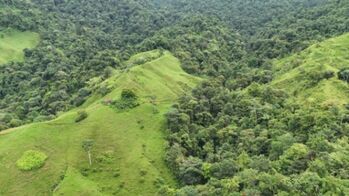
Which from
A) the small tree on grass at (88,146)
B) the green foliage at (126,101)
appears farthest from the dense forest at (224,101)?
the small tree on grass at (88,146)

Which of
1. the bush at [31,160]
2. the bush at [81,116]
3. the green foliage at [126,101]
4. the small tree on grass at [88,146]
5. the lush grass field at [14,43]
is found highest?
the green foliage at [126,101]

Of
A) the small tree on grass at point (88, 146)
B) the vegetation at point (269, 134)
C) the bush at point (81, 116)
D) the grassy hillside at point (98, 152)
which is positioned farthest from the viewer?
the bush at point (81, 116)

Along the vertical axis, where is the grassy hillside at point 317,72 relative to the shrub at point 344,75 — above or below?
below

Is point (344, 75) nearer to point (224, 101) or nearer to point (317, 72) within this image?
point (317, 72)

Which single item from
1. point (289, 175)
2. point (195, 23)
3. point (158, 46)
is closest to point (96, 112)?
point (289, 175)

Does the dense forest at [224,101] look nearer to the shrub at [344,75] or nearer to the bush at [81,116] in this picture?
the shrub at [344,75]

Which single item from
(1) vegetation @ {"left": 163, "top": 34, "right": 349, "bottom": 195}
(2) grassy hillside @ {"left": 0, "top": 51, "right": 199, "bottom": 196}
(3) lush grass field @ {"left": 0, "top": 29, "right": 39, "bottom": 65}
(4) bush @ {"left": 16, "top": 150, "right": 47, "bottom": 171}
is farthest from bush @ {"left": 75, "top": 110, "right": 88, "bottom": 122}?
(3) lush grass field @ {"left": 0, "top": 29, "right": 39, "bottom": 65}
